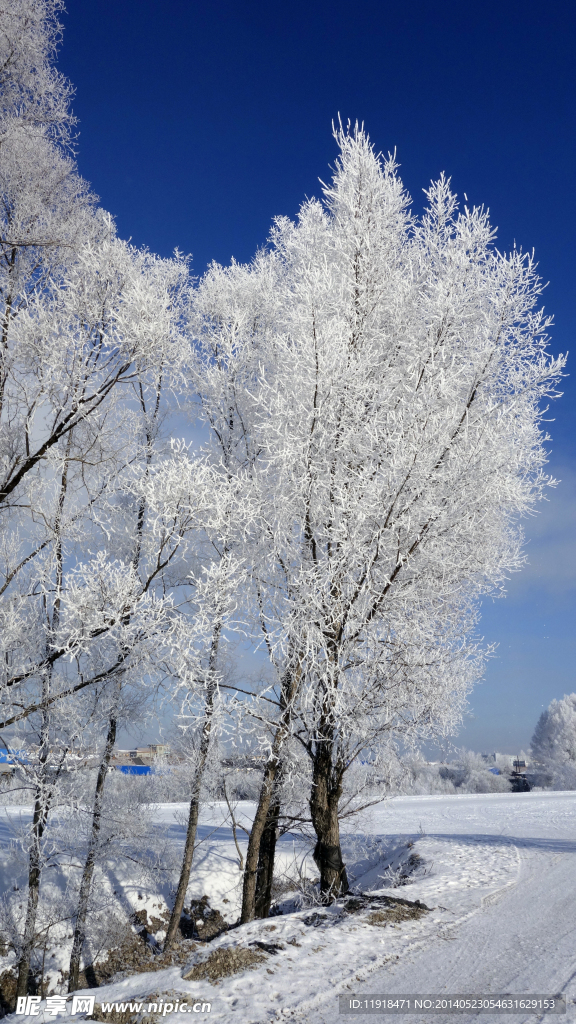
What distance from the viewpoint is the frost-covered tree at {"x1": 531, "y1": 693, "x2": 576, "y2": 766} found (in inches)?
1464

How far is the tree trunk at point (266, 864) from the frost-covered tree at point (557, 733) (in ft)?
114

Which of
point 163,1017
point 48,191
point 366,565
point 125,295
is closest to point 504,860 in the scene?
point 366,565

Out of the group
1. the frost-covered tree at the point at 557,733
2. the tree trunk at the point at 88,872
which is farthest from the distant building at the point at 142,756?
the frost-covered tree at the point at 557,733

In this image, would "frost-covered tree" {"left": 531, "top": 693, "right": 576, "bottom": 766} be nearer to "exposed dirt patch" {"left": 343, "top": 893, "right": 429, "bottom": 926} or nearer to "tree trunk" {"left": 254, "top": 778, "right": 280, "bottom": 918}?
"tree trunk" {"left": 254, "top": 778, "right": 280, "bottom": 918}

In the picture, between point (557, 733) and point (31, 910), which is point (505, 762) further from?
point (31, 910)

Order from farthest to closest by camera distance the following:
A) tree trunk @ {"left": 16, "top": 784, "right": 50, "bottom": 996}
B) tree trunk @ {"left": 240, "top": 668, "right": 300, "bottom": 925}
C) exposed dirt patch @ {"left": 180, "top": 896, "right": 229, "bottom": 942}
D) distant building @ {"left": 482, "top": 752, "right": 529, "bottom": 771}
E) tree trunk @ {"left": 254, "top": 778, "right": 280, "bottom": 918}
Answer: distant building @ {"left": 482, "top": 752, "right": 529, "bottom": 771}, exposed dirt patch @ {"left": 180, "top": 896, "right": 229, "bottom": 942}, tree trunk @ {"left": 16, "top": 784, "right": 50, "bottom": 996}, tree trunk @ {"left": 254, "top": 778, "right": 280, "bottom": 918}, tree trunk @ {"left": 240, "top": 668, "right": 300, "bottom": 925}

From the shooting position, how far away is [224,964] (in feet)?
10.5

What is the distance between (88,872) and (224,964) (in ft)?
17.4

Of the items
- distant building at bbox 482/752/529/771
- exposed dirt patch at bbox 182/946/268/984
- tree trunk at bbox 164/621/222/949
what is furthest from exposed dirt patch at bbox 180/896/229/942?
distant building at bbox 482/752/529/771

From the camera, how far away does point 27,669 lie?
18.1 feet

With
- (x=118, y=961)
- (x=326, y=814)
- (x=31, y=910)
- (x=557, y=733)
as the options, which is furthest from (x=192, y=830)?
(x=557, y=733)

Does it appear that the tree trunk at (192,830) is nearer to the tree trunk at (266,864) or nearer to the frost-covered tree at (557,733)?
the tree trunk at (266,864)

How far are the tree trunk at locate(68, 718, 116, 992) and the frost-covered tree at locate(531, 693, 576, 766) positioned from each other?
115 ft

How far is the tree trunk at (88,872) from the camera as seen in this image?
7223 millimetres
